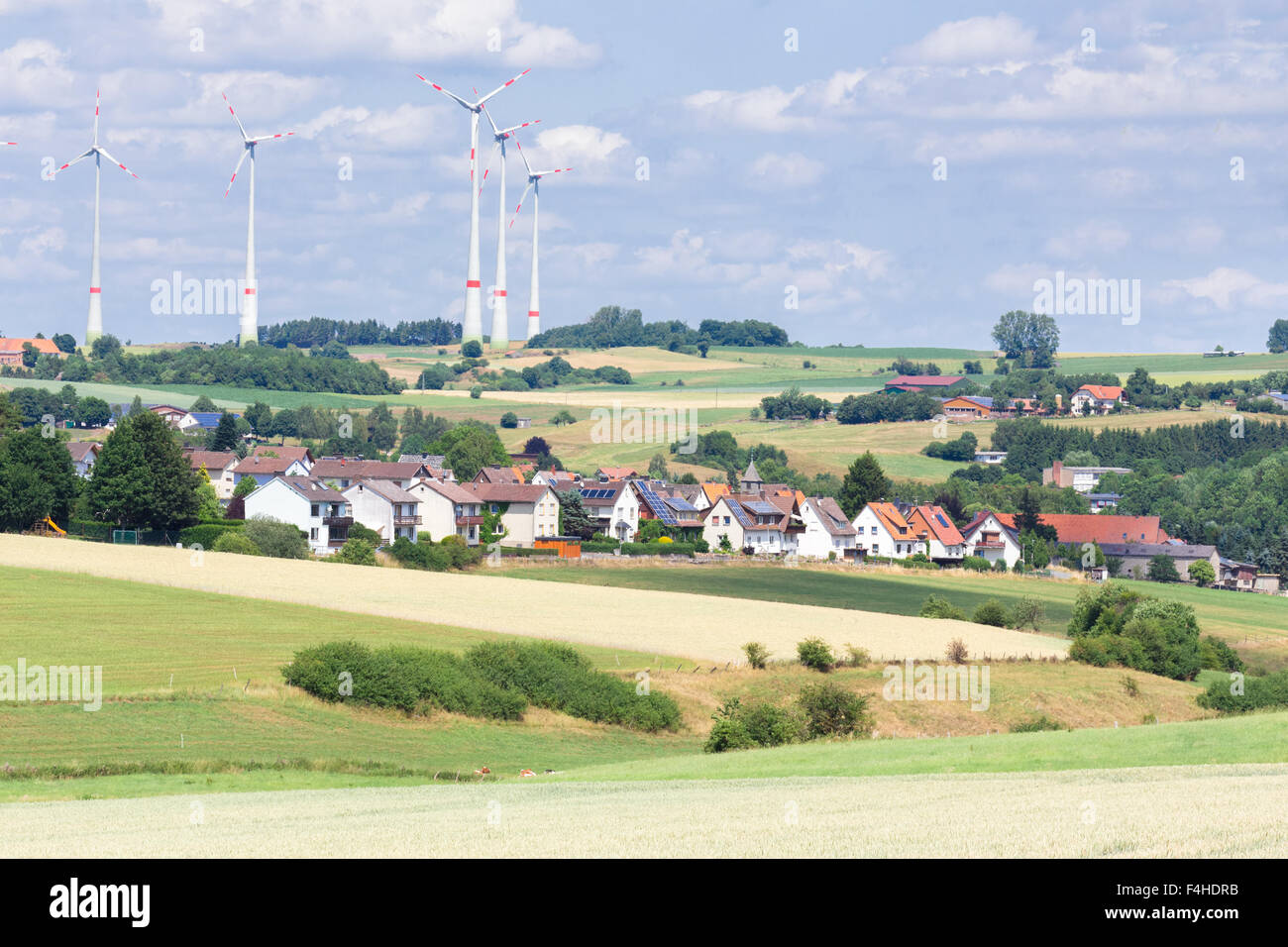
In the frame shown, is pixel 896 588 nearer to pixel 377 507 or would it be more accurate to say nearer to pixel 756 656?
pixel 756 656

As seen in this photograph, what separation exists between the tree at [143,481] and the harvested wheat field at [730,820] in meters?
79.8

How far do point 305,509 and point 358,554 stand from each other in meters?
15.5

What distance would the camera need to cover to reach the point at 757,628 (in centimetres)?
7969

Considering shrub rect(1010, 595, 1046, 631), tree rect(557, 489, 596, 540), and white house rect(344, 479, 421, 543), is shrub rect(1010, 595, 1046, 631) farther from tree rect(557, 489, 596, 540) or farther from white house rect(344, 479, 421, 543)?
white house rect(344, 479, 421, 543)

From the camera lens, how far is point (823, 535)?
143750mm

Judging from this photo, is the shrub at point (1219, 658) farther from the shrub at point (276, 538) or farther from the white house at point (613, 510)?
the white house at point (613, 510)

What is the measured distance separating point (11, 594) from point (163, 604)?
7592mm

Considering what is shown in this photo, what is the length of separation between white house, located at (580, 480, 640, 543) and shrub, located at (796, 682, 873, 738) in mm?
84593

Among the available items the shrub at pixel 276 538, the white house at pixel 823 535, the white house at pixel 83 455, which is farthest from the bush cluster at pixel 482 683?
the white house at pixel 83 455

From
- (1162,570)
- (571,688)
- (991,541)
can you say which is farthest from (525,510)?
(571,688)

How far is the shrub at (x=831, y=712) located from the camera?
5409 cm

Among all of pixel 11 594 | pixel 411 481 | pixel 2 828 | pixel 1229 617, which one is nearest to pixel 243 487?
pixel 411 481

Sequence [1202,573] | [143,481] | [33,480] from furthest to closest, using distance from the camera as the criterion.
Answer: [1202,573], [143,481], [33,480]
